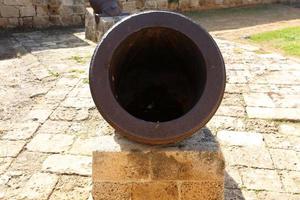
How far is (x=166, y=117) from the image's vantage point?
9.75 feet

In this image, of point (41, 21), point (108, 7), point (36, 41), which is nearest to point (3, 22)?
point (41, 21)

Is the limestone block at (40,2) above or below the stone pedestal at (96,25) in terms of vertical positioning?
above

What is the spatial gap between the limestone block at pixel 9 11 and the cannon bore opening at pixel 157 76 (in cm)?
758

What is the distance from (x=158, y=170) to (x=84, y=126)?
6.50 feet

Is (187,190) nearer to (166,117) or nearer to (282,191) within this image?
(166,117)

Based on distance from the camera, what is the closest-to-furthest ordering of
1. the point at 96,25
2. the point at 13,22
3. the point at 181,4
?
the point at 96,25 < the point at 13,22 < the point at 181,4

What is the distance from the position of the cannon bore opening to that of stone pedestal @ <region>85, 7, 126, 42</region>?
489cm

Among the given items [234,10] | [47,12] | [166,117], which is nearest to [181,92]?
[166,117]

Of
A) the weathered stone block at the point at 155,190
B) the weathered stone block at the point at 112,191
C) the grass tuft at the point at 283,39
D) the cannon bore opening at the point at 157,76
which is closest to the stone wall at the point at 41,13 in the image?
the grass tuft at the point at 283,39

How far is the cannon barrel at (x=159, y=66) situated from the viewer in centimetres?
236

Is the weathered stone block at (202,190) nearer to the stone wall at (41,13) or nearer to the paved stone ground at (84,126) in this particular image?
the paved stone ground at (84,126)

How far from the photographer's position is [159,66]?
3098 millimetres

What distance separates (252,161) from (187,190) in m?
1.22

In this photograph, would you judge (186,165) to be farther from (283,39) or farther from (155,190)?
(283,39)
